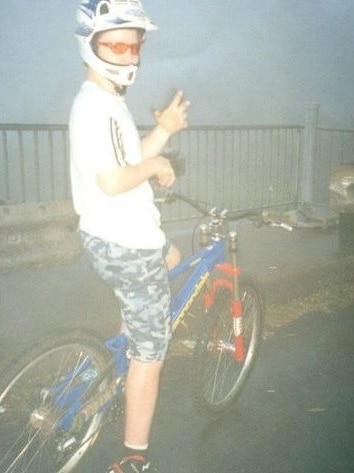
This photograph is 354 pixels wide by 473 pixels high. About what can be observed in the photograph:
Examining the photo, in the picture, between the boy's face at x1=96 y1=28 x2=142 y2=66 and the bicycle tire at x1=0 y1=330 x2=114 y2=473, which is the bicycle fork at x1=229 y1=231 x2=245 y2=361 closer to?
the bicycle tire at x1=0 y1=330 x2=114 y2=473

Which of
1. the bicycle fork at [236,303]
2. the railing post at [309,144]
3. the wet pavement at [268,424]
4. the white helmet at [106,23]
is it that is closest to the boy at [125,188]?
the white helmet at [106,23]

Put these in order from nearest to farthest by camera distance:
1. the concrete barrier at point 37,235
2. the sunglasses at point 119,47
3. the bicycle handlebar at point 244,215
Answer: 1. the sunglasses at point 119,47
2. the bicycle handlebar at point 244,215
3. the concrete barrier at point 37,235

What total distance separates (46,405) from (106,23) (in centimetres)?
170

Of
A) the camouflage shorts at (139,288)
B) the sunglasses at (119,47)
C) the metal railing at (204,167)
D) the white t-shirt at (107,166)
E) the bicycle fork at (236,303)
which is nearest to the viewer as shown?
the white t-shirt at (107,166)

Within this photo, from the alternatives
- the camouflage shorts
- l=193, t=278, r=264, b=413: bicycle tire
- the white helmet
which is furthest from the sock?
the white helmet

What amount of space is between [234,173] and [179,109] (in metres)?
6.69

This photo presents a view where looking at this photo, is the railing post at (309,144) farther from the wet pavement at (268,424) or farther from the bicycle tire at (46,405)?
the bicycle tire at (46,405)

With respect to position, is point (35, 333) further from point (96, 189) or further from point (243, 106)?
point (243, 106)

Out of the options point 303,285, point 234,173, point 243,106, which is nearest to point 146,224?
point 303,285

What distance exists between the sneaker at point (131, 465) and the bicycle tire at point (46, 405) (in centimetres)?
20

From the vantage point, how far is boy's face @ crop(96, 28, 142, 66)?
2607 mm

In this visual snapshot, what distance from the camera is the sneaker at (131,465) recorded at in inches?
114

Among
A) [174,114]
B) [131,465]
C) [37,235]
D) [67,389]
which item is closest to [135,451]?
[131,465]

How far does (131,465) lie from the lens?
290 cm
